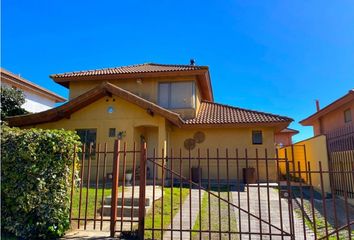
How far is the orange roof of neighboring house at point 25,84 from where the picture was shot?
70.3 feet

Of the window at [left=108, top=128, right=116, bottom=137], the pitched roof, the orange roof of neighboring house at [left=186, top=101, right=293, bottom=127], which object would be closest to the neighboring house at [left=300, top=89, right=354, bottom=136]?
the orange roof of neighboring house at [left=186, top=101, right=293, bottom=127]

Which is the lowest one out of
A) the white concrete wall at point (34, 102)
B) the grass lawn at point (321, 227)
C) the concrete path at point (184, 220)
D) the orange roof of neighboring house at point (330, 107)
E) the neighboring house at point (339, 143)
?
the grass lawn at point (321, 227)

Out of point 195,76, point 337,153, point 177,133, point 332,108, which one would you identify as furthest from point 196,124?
point 332,108

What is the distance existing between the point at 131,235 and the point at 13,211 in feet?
9.02

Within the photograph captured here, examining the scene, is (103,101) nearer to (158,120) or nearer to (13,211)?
(158,120)

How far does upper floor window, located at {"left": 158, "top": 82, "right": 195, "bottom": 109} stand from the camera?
17719 millimetres

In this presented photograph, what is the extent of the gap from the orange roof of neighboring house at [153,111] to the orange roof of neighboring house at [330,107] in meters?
3.33

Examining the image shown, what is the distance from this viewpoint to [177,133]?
17.8 metres

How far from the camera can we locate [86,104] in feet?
53.5

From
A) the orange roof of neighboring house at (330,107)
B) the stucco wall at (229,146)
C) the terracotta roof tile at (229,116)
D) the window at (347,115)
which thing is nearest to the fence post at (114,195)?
the stucco wall at (229,146)

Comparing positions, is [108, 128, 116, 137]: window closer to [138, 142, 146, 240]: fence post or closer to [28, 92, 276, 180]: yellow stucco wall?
[28, 92, 276, 180]: yellow stucco wall

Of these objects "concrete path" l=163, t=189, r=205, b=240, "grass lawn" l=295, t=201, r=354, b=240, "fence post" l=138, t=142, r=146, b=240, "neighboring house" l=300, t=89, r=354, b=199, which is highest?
"neighboring house" l=300, t=89, r=354, b=199

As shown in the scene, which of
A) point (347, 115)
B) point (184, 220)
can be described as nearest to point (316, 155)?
point (347, 115)

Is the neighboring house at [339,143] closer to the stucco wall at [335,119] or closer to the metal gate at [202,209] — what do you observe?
the stucco wall at [335,119]
